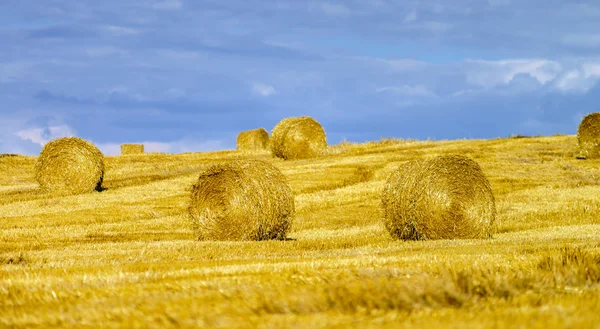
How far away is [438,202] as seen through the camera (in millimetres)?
20078

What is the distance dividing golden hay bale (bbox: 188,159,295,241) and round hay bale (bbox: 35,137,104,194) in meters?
15.3

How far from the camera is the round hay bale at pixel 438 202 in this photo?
65.2 ft

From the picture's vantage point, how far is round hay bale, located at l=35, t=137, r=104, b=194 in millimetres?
34719

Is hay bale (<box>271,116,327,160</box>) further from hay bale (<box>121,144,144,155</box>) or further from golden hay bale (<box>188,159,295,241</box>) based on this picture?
golden hay bale (<box>188,159,295,241</box>)

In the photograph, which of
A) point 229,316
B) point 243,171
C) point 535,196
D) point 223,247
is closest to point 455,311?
point 229,316

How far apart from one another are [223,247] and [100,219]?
10.8 metres

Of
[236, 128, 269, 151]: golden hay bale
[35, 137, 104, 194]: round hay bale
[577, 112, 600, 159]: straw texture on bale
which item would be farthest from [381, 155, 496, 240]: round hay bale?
[236, 128, 269, 151]: golden hay bale

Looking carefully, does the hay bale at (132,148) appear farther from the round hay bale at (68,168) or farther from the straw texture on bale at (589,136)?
the straw texture on bale at (589,136)

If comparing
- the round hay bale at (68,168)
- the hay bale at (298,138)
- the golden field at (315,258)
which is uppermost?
the hay bale at (298,138)

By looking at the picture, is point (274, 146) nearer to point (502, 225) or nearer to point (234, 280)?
point (502, 225)

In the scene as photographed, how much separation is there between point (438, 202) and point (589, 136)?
2438 centimetres

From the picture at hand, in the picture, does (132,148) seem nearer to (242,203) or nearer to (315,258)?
(242,203)

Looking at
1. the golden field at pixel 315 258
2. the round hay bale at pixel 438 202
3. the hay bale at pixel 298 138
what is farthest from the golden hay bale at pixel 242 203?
the hay bale at pixel 298 138

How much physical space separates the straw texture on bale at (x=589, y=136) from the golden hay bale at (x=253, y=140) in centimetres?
2520
